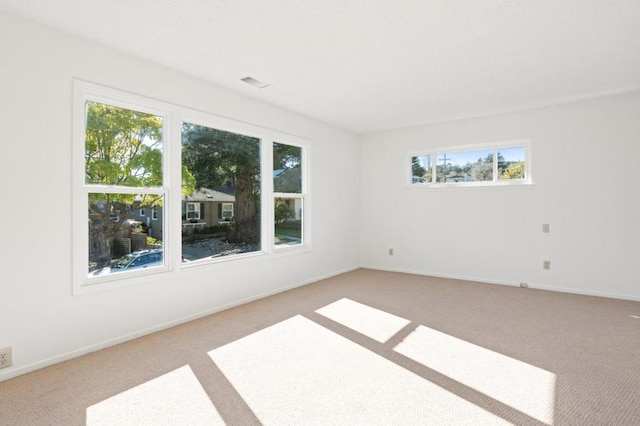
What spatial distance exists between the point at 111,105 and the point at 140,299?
5.58ft

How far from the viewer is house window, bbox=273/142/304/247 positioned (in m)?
4.55

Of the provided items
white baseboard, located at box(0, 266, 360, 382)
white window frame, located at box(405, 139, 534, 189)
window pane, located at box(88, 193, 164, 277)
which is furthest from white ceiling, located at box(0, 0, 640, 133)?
white baseboard, located at box(0, 266, 360, 382)

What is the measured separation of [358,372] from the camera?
235 centimetres

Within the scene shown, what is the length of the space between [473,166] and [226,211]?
3.73 m

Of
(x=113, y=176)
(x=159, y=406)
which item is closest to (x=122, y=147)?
(x=113, y=176)

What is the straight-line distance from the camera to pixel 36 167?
95.4 inches

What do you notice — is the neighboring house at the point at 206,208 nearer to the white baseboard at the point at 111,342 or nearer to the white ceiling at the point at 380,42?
the white baseboard at the point at 111,342

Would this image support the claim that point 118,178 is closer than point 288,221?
Yes

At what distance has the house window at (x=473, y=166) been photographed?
4.84 meters

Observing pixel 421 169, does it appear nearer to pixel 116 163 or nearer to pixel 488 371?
pixel 488 371

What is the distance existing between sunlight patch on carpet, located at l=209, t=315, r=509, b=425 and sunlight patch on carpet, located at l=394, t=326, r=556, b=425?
0.23m

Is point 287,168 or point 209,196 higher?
point 287,168

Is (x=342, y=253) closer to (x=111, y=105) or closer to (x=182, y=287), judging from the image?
(x=182, y=287)

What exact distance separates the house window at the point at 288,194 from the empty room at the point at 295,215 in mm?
41
